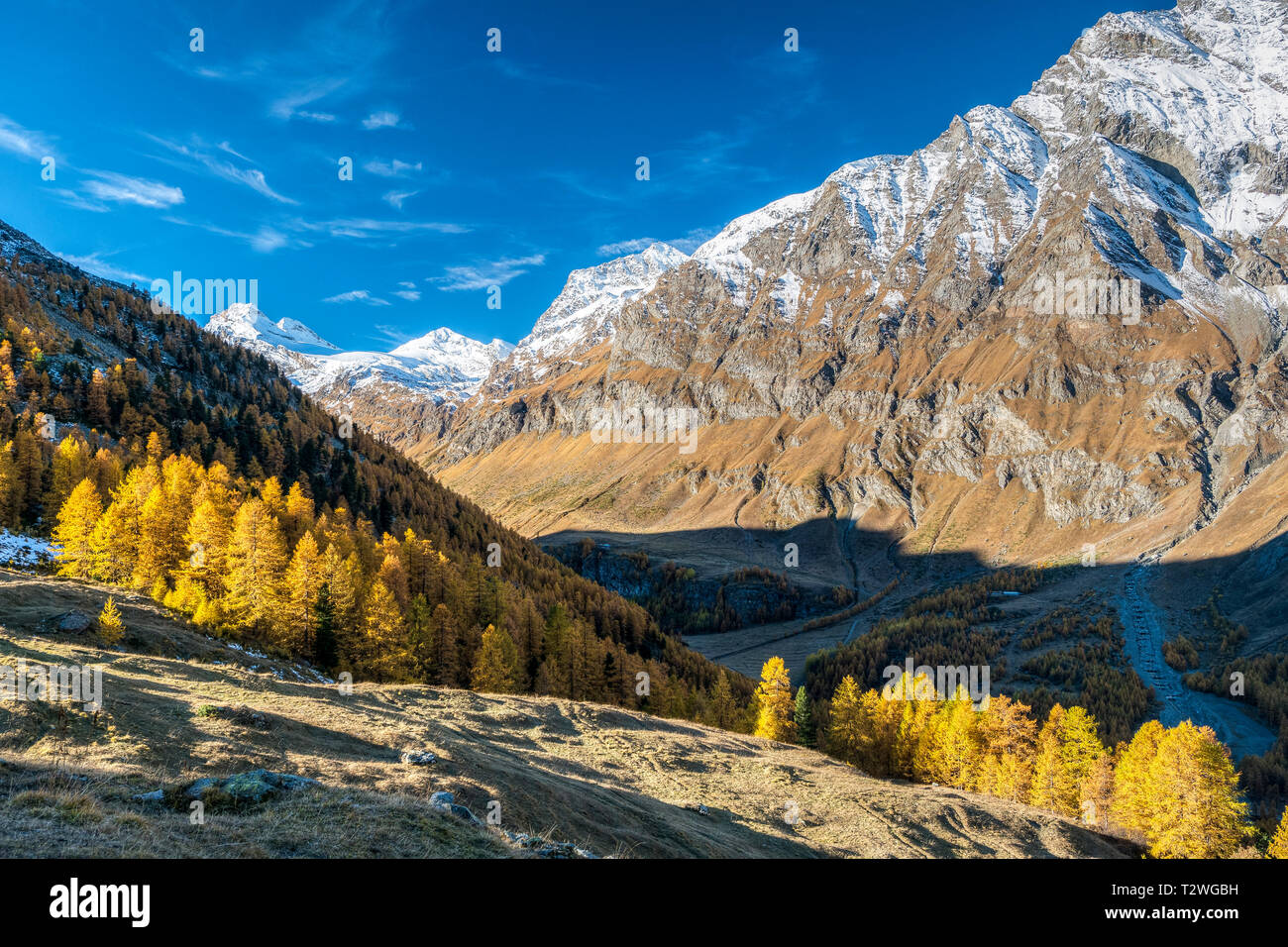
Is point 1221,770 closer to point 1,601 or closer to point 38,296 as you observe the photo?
point 1,601

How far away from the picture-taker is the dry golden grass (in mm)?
12219

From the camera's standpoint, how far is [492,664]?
54219 mm

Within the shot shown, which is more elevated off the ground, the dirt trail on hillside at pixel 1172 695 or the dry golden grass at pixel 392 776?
the dry golden grass at pixel 392 776

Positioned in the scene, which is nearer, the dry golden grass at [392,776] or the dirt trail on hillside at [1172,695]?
the dry golden grass at [392,776]

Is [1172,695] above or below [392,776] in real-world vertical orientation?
below

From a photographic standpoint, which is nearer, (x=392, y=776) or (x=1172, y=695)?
Result: (x=392, y=776)

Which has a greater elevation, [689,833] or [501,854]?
[501,854]

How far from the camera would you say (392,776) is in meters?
18.8

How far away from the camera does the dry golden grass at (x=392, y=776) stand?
12.2 m

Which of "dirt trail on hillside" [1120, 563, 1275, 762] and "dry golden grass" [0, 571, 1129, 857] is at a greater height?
"dry golden grass" [0, 571, 1129, 857]

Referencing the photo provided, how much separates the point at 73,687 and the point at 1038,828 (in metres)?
50.6

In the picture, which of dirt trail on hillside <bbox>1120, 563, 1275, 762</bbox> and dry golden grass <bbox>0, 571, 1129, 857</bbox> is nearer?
dry golden grass <bbox>0, 571, 1129, 857</bbox>
